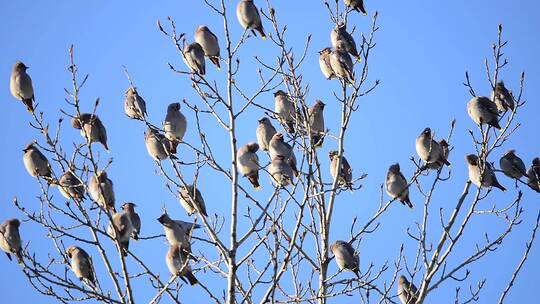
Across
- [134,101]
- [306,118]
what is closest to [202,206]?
[134,101]

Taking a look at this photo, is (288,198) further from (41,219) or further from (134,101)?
(134,101)

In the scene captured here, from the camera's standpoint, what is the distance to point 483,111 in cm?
885

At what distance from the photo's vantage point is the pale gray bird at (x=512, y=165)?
31.5 ft

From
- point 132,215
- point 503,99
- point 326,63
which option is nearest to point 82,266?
point 132,215

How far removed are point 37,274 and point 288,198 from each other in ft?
5.66

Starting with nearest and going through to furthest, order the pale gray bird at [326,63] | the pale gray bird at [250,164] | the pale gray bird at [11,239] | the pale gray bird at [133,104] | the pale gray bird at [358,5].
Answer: the pale gray bird at [11,239], the pale gray bird at [133,104], the pale gray bird at [250,164], the pale gray bird at [358,5], the pale gray bird at [326,63]

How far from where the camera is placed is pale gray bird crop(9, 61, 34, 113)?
30.4 ft

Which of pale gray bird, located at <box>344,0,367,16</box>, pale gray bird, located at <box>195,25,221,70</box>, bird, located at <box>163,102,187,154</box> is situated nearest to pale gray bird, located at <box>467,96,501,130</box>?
pale gray bird, located at <box>344,0,367,16</box>

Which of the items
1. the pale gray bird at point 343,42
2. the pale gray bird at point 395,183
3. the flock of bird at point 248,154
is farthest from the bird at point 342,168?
the pale gray bird at point 343,42

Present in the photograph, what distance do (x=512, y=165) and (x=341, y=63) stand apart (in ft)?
8.19

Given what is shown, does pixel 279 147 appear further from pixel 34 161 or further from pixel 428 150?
pixel 34 161

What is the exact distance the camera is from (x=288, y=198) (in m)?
5.86

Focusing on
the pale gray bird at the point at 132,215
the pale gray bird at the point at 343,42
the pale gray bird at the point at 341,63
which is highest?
the pale gray bird at the point at 343,42

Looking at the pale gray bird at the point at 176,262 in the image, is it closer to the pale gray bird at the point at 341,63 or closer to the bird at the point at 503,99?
the pale gray bird at the point at 341,63
